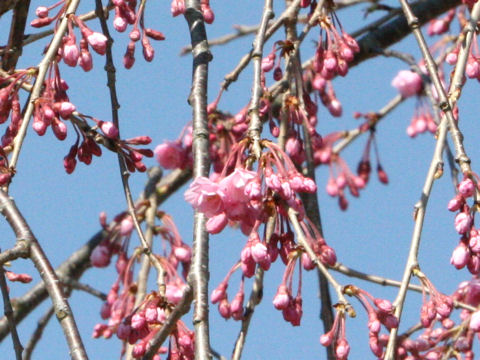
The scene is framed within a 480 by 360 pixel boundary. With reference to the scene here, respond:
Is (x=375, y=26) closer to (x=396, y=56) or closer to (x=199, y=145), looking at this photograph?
(x=396, y=56)

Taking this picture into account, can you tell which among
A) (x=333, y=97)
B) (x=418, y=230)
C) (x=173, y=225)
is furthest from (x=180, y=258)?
(x=418, y=230)

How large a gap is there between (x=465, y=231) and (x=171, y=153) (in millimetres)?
1999

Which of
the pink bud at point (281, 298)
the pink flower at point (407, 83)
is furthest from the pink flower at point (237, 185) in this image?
the pink flower at point (407, 83)

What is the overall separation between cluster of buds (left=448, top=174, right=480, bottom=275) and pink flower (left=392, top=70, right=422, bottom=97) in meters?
2.55

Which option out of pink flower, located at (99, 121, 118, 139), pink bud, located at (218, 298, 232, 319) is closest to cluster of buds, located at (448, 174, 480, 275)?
pink bud, located at (218, 298, 232, 319)

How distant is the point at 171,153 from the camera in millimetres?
4652

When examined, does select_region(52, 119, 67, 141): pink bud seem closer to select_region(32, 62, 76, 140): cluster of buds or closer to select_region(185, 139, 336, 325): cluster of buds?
select_region(32, 62, 76, 140): cluster of buds

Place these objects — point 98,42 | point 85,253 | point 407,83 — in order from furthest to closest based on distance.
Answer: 1. point 407,83
2. point 85,253
3. point 98,42

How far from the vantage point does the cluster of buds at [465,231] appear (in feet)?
9.38

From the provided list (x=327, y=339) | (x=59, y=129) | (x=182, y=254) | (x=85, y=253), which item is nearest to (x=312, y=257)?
(x=327, y=339)

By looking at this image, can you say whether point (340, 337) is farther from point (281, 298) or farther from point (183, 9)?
point (183, 9)

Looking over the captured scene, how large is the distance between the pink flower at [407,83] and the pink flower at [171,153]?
1310mm

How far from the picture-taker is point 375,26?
4730mm

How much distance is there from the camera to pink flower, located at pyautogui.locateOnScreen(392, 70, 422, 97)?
550 cm
